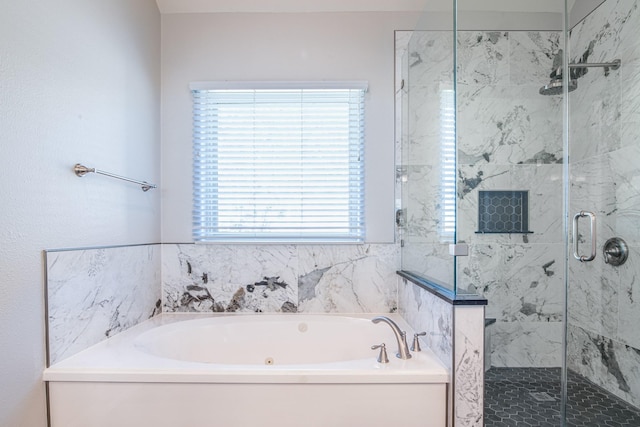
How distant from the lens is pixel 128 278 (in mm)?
1845

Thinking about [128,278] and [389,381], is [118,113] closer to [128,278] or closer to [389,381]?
[128,278]

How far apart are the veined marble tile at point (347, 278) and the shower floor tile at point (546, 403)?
73 cm

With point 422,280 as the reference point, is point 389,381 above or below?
below

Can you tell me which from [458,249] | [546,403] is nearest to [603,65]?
[458,249]

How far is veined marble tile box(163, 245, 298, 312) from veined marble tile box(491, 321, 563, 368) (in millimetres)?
1190

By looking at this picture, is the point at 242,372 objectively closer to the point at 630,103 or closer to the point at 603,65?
the point at 630,103

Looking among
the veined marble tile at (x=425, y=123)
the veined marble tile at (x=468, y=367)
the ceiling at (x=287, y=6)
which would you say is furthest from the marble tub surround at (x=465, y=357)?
the ceiling at (x=287, y=6)

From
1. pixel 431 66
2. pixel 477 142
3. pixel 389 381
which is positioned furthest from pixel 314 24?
pixel 389 381

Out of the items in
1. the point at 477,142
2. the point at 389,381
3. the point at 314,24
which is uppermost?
the point at 314,24

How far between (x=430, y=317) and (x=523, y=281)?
2.48 feet

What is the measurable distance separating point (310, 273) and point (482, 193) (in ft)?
3.65

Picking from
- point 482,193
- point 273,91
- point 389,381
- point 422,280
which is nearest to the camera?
point 389,381

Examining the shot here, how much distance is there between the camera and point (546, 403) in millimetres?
1633

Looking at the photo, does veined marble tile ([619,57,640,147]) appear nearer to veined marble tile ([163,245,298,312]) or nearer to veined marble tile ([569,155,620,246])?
veined marble tile ([569,155,620,246])
